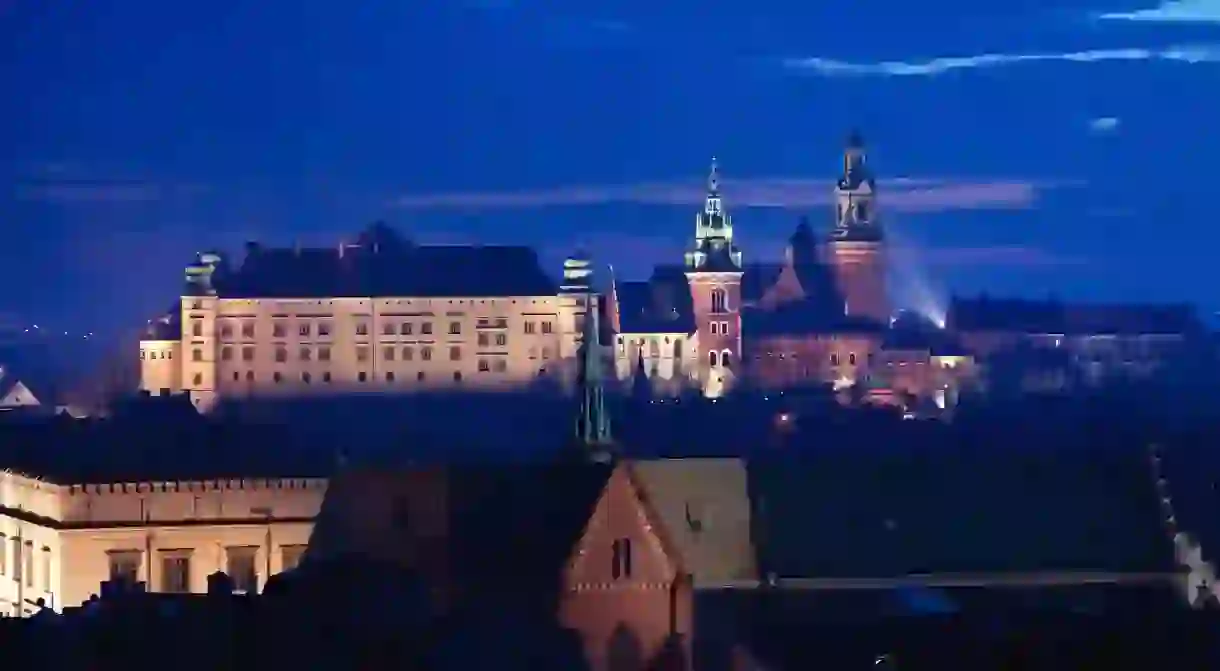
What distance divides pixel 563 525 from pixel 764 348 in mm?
81122

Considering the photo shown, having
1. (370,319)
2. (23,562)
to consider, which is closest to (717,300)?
(370,319)

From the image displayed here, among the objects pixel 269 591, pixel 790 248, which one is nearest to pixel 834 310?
pixel 790 248

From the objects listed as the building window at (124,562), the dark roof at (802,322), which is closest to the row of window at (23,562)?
the building window at (124,562)

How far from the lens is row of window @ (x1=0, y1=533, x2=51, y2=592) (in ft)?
100

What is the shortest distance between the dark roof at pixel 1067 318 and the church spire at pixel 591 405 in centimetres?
4410

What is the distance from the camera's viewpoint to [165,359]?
8462 cm

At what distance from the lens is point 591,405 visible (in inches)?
1145

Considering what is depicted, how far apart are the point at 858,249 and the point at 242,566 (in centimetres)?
7938

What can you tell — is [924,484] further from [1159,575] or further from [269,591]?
[269,591]

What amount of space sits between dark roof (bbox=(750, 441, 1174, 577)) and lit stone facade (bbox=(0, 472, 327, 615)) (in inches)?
162

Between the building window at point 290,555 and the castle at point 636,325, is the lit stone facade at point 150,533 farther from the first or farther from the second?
the castle at point 636,325

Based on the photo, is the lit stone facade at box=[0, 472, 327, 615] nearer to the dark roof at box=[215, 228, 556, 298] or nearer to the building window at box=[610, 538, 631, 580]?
the building window at box=[610, 538, 631, 580]

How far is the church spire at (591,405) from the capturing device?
2839cm

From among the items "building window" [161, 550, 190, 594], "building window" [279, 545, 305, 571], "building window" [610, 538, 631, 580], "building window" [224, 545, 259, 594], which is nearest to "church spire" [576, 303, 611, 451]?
"building window" [279, 545, 305, 571]
